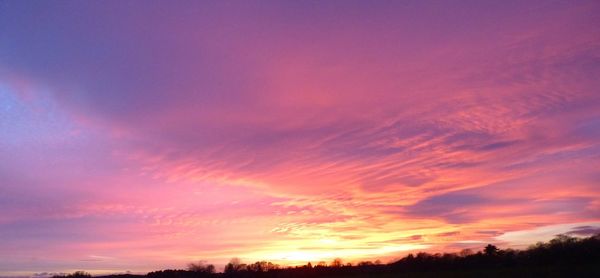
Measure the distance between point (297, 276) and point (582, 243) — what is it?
4411 centimetres

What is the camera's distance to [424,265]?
80.0 meters

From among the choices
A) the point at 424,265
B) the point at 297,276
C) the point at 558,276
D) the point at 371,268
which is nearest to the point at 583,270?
the point at 558,276

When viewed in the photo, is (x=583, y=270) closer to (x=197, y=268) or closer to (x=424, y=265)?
(x=424, y=265)

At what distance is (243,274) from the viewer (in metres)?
92.7

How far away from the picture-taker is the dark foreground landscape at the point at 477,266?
2025 inches

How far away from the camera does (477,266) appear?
2734 inches

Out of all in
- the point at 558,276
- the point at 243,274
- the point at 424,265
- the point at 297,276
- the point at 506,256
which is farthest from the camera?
the point at 243,274

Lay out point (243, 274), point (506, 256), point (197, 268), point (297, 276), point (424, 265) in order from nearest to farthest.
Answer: point (506, 256)
point (424, 265)
point (297, 276)
point (243, 274)
point (197, 268)

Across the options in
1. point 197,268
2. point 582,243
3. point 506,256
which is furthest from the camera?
point 197,268

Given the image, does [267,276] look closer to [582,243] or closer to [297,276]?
[297,276]

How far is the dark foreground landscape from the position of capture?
51438 millimetres

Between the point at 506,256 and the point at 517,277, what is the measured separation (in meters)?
27.1

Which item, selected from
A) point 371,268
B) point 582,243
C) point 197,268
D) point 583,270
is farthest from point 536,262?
point 197,268

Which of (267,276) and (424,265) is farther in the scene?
(267,276)
